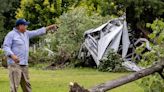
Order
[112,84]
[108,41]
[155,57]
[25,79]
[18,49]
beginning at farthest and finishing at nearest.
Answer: [108,41], [25,79], [18,49], [155,57], [112,84]

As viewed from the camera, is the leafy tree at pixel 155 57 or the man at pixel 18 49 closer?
the leafy tree at pixel 155 57

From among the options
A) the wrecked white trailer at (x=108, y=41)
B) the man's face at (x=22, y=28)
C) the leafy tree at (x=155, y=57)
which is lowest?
the wrecked white trailer at (x=108, y=41)

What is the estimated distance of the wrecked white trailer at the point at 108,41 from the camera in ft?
82.4

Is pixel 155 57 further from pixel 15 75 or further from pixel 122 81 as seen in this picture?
pixel 122 81

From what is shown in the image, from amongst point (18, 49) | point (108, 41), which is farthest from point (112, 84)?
point (108, 41)

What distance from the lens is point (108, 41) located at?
25297 millimetres

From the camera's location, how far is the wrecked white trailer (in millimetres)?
25125

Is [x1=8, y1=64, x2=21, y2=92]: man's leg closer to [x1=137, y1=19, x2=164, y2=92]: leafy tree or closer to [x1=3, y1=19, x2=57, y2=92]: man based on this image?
[x1=3, y1=19, x2=57, y2=92]: man

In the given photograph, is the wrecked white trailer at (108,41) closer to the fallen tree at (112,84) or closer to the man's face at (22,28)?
the man's face at (22,28)

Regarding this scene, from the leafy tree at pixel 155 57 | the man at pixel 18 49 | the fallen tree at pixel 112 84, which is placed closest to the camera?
the fallen tree at pixel 112 84

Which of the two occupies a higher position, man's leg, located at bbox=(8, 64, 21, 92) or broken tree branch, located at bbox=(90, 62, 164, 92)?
broken tree branch, located at bbox=(90, 62, 164, 92)

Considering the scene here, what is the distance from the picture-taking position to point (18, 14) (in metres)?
44.1

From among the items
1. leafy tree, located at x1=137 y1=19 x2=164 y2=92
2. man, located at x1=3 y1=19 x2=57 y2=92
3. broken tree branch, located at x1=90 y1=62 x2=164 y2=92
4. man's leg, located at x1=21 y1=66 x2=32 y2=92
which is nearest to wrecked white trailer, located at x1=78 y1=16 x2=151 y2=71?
man's leg, located at x1=21 y1=66 x2=32 y2=92

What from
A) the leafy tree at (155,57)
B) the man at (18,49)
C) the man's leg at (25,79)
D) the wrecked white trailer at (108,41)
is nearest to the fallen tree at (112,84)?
the leafy tree at (155,57)
